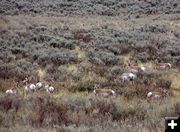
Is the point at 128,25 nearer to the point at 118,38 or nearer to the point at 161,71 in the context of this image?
the point at 118,38

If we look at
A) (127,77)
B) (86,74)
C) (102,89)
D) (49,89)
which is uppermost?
(102,89)

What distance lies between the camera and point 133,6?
41.2 metres

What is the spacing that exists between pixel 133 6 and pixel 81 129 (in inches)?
1357

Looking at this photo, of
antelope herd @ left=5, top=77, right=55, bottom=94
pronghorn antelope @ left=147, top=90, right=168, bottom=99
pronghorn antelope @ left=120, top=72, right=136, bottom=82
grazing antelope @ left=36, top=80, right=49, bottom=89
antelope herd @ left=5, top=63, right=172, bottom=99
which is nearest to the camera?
pronghorn antelope @ left=147, top=90, right=168, bottom=99

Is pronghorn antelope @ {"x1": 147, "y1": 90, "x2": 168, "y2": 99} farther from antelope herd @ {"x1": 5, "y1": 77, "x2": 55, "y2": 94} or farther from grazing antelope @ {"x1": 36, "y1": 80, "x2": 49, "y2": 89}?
grazing antelope @ {"x1": 36, "y1": 80, "x2": 49, "y2": 89}

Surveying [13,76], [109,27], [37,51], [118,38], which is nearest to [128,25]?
[109,27]

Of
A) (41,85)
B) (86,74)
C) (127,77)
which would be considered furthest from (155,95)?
(86,74)

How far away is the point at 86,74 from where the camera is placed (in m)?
15.6

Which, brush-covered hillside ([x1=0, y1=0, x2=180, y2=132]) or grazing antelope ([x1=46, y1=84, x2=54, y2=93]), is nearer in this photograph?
brush-covered hillside ([x1=0, y1=0, x2=180, y2=132])

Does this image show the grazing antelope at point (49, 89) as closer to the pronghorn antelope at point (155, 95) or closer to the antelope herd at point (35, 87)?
the antelope herd at point (35, 87)

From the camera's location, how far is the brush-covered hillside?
8.73m

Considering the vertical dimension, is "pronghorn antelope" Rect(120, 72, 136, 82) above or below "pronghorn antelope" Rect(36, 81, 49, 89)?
below

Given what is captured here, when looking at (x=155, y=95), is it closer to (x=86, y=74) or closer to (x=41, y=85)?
(x=41, y=85)

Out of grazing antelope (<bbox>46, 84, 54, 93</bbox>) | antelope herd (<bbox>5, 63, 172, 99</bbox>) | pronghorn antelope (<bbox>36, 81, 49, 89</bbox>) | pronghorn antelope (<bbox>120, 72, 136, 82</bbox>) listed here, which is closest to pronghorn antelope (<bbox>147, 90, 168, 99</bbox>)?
antelope herd (<bbox>5, 63, 172, 99</bbox>)
